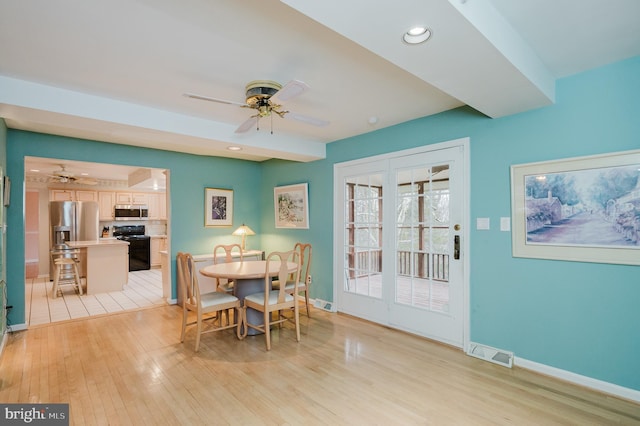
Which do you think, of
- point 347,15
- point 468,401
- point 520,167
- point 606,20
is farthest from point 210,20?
point 468,401

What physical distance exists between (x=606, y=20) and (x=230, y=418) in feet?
11.2

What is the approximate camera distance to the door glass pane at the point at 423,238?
3391 mm

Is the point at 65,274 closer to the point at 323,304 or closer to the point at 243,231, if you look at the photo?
the point at 243,231

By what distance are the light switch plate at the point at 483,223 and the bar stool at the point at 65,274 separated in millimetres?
6385

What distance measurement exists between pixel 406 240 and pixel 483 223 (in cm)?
89

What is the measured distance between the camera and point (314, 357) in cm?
305

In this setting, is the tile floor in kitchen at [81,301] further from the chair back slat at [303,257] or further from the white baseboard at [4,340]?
the chair back slat at [303,257]

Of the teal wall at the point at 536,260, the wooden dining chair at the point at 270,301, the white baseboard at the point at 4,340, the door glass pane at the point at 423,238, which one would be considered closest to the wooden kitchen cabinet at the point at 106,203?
the teal wall at the point at 536,260

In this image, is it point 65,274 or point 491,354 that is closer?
point 491,354

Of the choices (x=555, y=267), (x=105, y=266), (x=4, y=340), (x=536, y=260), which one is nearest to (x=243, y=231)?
(x=105, y=266)

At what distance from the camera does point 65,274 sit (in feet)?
18.9

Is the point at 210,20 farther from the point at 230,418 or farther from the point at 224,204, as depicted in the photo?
the point at 224,204

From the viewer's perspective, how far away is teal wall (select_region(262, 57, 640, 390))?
2340 mm

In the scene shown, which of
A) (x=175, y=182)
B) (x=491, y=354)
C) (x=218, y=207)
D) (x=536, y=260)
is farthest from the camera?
(x=218, y=207)
